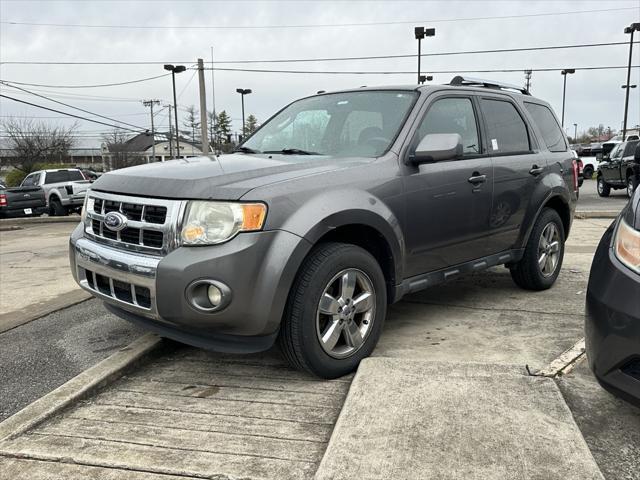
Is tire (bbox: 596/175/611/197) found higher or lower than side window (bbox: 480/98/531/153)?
lower

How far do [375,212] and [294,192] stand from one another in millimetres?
603

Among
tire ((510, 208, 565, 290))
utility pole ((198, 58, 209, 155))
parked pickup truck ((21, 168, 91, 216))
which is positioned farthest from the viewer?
utility pole ((198, 58, 209, 155))

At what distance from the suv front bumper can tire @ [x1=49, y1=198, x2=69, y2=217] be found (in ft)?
50.9

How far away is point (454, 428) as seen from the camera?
2.53 metres

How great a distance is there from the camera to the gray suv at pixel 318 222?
9.32 ft

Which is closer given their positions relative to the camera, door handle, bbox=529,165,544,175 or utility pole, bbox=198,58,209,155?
door handle, bbox=529,165,544,175

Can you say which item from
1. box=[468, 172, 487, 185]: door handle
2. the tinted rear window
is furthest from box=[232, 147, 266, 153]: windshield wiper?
the tinted rear window

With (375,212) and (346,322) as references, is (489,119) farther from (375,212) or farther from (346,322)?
(346,322)

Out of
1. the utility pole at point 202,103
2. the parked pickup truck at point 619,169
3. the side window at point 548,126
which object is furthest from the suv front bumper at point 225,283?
the utility pole at point 202,103

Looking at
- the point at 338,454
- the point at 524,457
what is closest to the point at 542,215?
the point at 524,457

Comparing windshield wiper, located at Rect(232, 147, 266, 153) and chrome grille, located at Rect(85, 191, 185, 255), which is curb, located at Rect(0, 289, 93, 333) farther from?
windshield wiper, located at Rect(232, 147, 266, 153)

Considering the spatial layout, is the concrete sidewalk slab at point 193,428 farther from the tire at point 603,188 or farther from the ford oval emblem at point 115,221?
the tire at point 603,188

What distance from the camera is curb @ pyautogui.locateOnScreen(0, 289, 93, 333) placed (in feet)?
14.6

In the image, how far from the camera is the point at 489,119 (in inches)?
180
